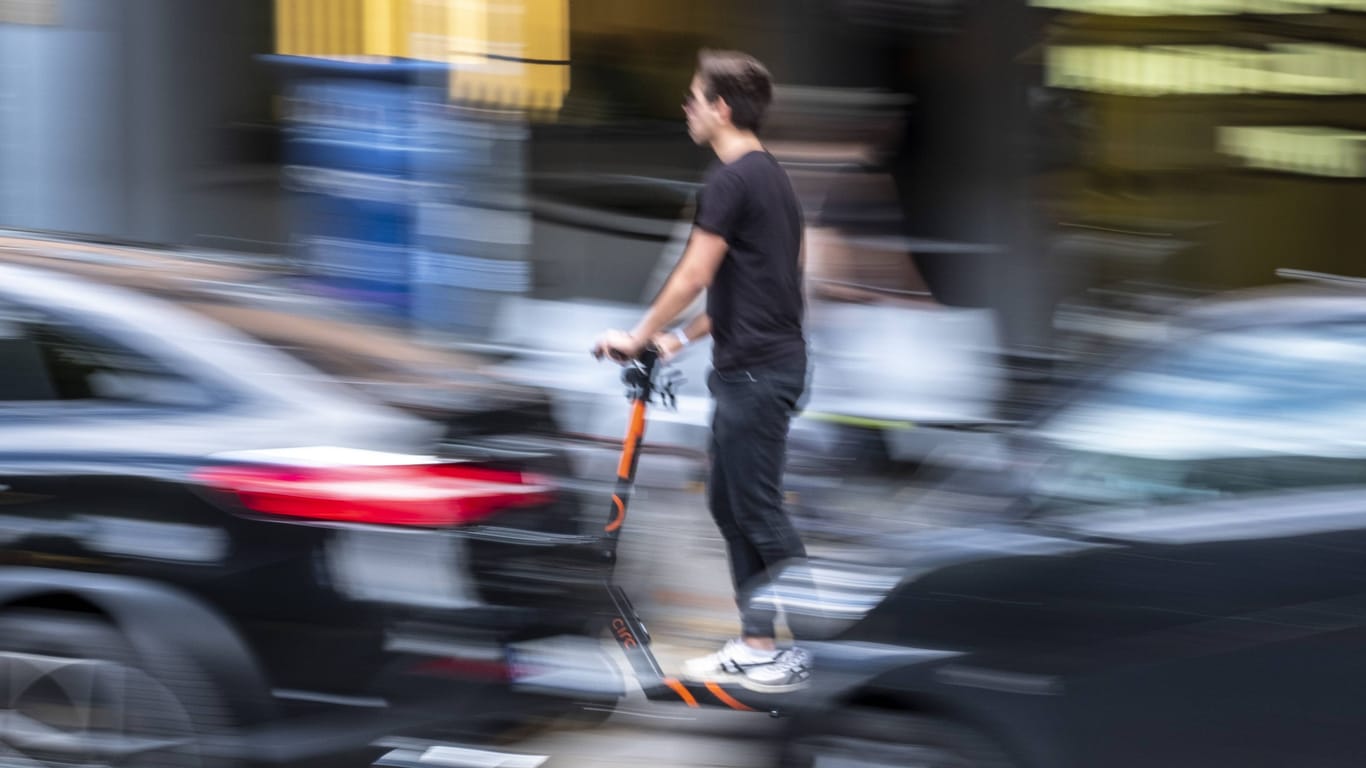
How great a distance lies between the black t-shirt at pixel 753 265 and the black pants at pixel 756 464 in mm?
61

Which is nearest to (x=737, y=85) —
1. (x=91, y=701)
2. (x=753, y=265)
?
(x=753, y=265)

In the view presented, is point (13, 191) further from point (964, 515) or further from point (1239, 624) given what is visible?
point (1239, 624)

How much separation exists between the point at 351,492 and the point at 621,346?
1.20 metres

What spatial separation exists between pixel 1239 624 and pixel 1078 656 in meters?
0.31

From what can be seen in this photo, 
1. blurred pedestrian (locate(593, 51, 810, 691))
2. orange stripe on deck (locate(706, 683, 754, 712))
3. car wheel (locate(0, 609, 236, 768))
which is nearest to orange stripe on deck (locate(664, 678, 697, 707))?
orange stripe on deck (locate(706, 683, 754, 712))

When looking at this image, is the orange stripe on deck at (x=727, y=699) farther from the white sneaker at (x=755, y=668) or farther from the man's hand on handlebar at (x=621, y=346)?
the man's hand on handlebar at (x=621, y=346)

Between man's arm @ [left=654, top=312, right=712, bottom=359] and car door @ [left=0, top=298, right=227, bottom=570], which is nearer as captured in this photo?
car door @ [left=0, top=298, right=227, bottom=570]

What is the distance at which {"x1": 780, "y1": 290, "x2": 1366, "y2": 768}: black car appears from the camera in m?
3.22

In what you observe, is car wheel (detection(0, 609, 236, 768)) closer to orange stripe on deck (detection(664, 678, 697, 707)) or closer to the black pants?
orange stripe on deck (detection(664, 678, 697, 707))

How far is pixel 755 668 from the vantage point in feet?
15.4

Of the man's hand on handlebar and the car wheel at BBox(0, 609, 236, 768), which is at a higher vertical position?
the man's hand on handlebar

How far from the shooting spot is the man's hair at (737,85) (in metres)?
4.81

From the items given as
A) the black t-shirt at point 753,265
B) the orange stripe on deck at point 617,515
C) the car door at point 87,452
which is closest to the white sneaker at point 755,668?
the orange stripe on deck at point 617,515

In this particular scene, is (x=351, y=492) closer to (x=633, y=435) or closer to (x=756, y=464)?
(x=633, y=435)
